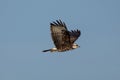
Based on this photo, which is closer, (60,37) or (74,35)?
(60,37)

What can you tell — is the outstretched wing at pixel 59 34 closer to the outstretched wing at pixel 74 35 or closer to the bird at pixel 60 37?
the bird at pixel 60 37

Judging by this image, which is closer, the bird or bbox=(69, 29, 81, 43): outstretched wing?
the bird

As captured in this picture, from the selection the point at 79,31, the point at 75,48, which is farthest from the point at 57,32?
the point at 79,31

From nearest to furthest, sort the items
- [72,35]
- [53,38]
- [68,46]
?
[53,38], [68,46], [72,35]

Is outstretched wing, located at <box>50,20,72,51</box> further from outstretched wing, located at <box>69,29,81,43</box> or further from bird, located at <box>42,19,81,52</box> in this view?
outstretched wing, located at <box>69,29,81,43</box>

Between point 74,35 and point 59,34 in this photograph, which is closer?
point 59,34

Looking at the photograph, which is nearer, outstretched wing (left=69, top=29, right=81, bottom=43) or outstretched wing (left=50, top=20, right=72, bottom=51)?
outstretched wing (left=50, top=20, right=72, bottom=51)

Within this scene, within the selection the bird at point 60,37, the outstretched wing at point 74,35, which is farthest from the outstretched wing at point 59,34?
the outstretched wing at point 74,35

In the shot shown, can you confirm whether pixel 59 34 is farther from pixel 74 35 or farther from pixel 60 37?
pixel 74 35

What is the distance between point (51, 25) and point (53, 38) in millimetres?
640

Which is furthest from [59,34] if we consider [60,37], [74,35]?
[74,35]

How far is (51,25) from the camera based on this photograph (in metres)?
23.4

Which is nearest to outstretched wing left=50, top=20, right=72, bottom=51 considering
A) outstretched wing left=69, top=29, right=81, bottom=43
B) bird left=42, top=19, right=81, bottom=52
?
bird left=42, top=19, right=81, bottom=52

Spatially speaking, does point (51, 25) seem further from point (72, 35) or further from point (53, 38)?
point (72, 35)
